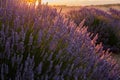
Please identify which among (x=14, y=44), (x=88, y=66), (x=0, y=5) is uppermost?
(x=0, y=5)

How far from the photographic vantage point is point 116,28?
6.55 metres

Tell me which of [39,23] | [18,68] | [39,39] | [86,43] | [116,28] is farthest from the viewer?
[116,28]

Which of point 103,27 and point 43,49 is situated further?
point 103,27

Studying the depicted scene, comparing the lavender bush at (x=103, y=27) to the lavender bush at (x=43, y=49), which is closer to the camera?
the lavender bush at (x=43, y=49)

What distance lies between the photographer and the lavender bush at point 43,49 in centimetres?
265

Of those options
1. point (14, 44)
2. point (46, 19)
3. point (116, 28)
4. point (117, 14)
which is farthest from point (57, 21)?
point (117, 14)

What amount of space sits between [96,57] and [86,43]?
0.75 ft

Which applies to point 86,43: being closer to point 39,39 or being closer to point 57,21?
point 57,21

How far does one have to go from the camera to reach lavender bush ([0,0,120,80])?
265 centimetres

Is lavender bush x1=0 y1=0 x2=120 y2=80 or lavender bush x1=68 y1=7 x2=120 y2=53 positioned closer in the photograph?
lavender bush x1=0 y1=0 x2=120 y2=80

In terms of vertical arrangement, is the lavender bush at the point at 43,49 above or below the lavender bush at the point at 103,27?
A: above

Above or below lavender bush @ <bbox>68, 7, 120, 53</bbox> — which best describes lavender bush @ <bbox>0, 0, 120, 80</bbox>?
above

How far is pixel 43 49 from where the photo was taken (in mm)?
2930

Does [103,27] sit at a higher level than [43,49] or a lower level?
lower
